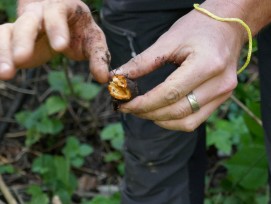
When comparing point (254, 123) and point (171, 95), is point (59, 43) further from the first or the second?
point (254, 123)

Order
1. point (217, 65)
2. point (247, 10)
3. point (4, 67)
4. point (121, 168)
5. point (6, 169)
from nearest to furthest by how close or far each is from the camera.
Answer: point (4, 67) < point (217, 65) < point (247, 10) < point (6, 169) < point (121, 168)

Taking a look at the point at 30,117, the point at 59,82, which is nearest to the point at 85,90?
the point at 59,82

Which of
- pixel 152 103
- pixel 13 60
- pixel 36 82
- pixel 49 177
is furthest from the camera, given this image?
pixel 36 82

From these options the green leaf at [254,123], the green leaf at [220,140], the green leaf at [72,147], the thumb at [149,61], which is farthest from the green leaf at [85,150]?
the thumb at [149,61]

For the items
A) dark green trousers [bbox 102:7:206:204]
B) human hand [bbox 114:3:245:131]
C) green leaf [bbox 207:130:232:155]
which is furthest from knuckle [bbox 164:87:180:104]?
green leaf [bbox 207:130:232:155]

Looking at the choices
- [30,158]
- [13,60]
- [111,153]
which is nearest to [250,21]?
[13,60]

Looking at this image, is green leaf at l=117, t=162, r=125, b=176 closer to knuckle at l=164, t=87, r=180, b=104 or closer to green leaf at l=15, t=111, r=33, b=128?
green leaf at l=15, t=111, r=33, b=128

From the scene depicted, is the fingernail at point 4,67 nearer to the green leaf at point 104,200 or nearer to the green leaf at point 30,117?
the green leaf at point 104,200

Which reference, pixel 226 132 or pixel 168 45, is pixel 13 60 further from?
pixel 226 132
